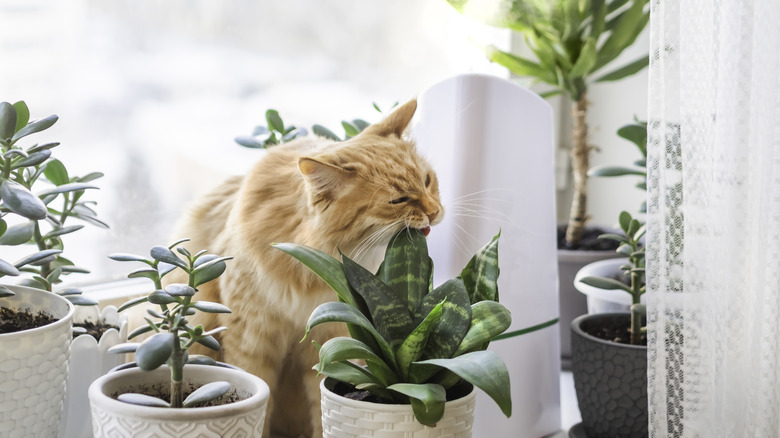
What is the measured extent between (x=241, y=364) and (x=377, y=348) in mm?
216

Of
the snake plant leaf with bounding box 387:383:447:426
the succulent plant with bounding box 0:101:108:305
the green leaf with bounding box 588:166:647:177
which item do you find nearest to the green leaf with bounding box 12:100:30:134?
the succulent plant with bounding box 0:101:108:305

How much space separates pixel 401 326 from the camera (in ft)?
2.21

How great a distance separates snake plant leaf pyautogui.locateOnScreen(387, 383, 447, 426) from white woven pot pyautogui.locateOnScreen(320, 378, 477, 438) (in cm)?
1

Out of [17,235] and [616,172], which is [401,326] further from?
[616,172]

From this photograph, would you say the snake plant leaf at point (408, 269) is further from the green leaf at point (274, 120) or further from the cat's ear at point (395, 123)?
the green leaf at point (274, 120)

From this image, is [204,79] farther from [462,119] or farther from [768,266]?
[768,266]

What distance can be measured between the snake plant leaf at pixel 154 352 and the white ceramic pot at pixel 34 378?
129 millimetres

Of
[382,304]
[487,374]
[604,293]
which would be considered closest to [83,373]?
[382,304]

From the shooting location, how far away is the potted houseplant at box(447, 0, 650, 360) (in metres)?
1.18

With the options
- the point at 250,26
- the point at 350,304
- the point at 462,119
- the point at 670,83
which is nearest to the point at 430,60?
the point at 250,26

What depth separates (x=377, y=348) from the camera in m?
0.66

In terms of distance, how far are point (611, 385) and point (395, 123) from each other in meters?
0.42

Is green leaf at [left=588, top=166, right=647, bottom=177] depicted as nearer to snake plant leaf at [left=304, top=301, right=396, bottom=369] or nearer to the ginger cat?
the ginger cat

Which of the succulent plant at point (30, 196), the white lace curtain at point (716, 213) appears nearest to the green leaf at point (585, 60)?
the white lace curtain at point (716, 213)
